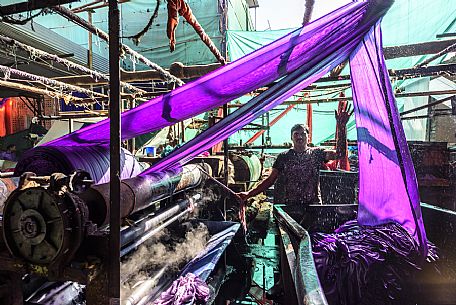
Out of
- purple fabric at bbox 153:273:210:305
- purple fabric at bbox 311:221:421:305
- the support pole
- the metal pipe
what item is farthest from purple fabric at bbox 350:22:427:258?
the metal pipe

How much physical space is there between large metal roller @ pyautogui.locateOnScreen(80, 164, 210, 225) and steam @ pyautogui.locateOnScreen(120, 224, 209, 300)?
0.89 meters

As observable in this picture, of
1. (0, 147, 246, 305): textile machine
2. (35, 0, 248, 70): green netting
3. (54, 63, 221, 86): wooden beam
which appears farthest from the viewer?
(35, 0, 248, 70): green netting

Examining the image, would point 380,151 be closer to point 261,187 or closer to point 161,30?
point 261,187

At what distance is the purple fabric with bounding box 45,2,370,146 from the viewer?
2416 millimetres

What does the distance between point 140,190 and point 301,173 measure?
2.62 metres

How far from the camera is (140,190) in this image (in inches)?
116

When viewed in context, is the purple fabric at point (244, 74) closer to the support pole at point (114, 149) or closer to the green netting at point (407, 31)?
the support pole at point (114, 149)

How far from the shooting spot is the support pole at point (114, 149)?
1.73 meters

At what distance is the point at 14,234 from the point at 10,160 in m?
8.86

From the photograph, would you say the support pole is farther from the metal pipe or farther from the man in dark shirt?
the man in dark shirt

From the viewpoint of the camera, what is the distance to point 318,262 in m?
2.88

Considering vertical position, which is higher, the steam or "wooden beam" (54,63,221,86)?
"wooden beam" (54,63,221,86)

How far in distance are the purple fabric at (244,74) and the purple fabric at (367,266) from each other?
192 cm

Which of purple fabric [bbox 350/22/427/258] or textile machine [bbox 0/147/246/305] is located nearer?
textile machine [bbox 0/147/246/305]
